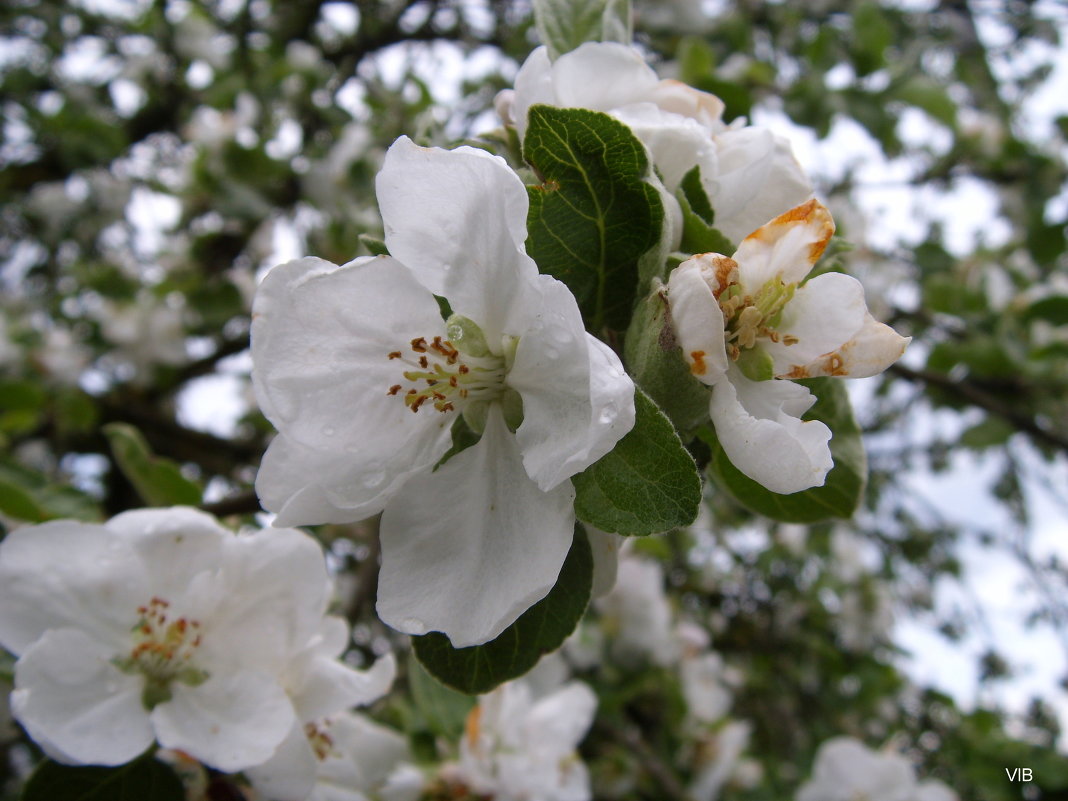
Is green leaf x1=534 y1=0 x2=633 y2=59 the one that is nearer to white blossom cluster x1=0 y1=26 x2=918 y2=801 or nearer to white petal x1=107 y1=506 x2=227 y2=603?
white blossom cluster x1=0 y1=26 x2=918 y2=801

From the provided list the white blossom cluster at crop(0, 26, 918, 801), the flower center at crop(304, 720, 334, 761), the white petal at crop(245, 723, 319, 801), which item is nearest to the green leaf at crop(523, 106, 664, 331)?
the white blossom cluster at crop(0, 26, 918, 801)

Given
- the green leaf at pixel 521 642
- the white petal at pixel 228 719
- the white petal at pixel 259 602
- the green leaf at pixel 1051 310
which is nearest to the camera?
the green leaf at pixel 521 642

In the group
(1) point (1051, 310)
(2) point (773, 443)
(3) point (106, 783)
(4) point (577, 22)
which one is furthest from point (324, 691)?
(1) point (1051, 310)

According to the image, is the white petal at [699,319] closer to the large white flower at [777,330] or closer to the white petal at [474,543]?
the large white flower at [777,330]

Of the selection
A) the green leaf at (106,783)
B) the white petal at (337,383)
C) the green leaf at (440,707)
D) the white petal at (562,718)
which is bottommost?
the white petal at (562,718)

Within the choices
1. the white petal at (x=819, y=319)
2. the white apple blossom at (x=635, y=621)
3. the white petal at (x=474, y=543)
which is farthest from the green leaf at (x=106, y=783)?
the white apple blossom at (x=635, y=621)

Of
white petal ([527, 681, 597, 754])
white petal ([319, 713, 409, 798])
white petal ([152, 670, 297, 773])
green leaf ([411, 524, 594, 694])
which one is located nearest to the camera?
green leaf ([411, 524, 594, 694])
